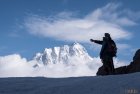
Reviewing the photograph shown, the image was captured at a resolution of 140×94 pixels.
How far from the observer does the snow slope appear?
15430mm

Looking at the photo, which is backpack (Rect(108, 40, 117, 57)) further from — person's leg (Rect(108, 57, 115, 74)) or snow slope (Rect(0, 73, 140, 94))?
snow slope (Rect(0, 73, 140, 94))

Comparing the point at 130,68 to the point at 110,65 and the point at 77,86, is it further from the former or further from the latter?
the point at 77,86

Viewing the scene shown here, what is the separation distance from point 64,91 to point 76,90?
406mm

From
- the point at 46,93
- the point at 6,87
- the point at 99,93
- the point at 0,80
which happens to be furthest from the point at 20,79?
the point at 99,93

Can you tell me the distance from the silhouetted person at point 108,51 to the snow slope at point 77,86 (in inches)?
205

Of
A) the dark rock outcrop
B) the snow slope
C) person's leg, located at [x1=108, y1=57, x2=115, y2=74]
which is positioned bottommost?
the snow slope

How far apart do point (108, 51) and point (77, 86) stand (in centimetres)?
726

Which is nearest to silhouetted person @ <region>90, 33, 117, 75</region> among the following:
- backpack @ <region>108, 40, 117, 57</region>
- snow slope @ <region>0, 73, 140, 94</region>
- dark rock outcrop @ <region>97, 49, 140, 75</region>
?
backpack @ <region>108, 40, 117, 57</region>

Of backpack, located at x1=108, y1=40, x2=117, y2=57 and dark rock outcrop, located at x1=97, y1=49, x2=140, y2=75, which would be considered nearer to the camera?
backpack, located at x1=108, y1=40, x2=117, y2=57

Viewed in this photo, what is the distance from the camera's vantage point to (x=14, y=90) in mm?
16953

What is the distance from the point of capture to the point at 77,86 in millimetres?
16406

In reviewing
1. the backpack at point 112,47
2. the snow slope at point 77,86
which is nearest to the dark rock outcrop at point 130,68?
the backpack at point 112,47

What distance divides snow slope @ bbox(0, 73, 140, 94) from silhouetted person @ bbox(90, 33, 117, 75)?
17.1 ft

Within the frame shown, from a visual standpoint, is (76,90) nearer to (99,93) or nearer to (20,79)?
(99,93)
